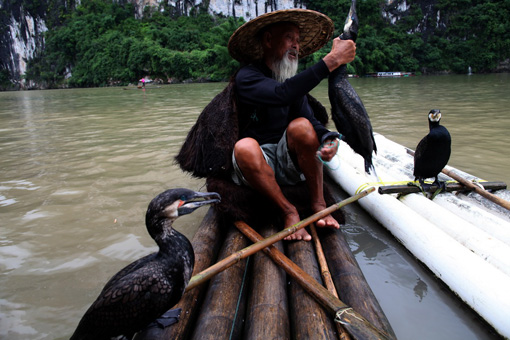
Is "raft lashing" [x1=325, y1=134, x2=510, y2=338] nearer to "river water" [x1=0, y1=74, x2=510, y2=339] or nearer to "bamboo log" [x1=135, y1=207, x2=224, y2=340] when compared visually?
"river water" [x1=0, y1=74, x2=510, y2=339]

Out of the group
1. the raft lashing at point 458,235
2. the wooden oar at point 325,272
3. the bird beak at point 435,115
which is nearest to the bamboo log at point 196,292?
the wooden oar at point 325,272

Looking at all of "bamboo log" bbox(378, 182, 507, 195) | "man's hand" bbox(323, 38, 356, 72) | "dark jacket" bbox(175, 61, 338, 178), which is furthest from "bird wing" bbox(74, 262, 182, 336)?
"bamboo log" bbox(378, 182, 507, 195)

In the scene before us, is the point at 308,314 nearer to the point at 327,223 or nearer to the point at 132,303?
the point at 132,303

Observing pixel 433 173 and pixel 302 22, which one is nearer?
pixel 302 22

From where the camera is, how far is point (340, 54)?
1.90 metres

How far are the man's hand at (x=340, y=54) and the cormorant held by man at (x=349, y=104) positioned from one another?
6 cm

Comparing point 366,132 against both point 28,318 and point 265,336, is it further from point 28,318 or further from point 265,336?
point 28,318

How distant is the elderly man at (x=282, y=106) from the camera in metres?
1.98

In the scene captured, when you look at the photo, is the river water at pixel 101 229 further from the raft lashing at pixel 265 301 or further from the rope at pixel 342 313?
the rope at pixel 342 313

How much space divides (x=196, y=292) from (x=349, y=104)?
132 cm

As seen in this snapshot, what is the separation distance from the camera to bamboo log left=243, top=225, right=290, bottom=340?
1.25 m

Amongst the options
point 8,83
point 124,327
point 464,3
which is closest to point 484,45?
point 464,3

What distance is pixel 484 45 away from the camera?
38500 millimetres

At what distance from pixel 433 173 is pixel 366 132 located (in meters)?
0.88
